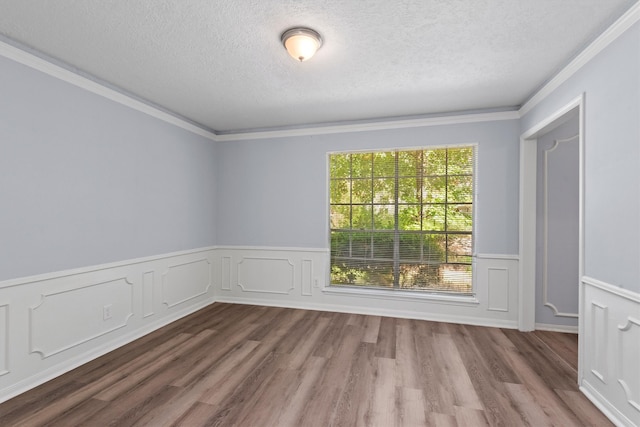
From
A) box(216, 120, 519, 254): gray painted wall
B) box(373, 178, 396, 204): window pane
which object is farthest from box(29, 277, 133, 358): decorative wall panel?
box(373, 178, 396, 204): window pane

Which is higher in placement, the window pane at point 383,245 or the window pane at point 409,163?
the window pane at point 409,163

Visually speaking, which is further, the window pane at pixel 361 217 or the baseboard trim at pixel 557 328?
the window pane at pixel 361 217

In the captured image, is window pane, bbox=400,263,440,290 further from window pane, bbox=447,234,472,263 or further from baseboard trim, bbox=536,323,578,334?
baseboard trim, bbox=536,323,578,334

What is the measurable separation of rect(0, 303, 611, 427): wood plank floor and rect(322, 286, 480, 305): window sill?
35cm

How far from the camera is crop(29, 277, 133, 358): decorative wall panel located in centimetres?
240

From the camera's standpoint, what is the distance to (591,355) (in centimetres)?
223

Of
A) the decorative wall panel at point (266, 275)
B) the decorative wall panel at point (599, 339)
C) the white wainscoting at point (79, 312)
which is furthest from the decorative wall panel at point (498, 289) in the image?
the white wainscoting at point (79, 312)

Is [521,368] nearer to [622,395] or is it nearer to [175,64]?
[622,395]

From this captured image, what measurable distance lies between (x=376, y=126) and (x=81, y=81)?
318cm

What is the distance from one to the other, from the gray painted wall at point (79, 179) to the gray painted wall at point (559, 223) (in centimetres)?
439

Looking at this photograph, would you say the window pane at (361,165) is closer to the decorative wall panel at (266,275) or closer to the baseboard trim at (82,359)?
the decorative wall panel at (266,275)

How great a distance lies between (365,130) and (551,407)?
3340 mm

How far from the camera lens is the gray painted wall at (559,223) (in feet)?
11.1

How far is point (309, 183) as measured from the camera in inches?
171
